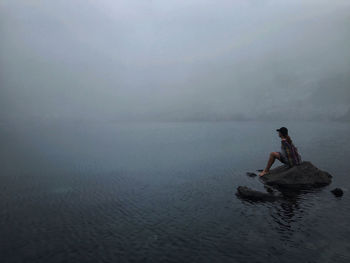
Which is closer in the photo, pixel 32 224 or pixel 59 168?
pixel 32 224

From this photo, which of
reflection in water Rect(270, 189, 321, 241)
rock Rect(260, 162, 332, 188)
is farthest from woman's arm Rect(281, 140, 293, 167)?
reflection in water Rect(270, 189, 321, 241)

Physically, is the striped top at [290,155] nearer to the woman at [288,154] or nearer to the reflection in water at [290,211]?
the woman at [288,154]

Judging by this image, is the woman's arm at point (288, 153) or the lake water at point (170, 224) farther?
the woman's arm at point (288, 153)

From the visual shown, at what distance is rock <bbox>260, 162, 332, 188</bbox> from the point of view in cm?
2372

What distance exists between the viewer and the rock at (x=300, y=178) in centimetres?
2372

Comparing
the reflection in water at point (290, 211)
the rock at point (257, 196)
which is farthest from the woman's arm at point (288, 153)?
the rock at point (257, 196)

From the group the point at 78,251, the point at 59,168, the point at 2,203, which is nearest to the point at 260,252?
the point at 78,251

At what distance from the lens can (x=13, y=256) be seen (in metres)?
13.2

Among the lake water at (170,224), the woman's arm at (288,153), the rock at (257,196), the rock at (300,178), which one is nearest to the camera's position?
the lake water at (170,224)

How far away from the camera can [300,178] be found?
2402 cm

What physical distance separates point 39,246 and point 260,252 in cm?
1248

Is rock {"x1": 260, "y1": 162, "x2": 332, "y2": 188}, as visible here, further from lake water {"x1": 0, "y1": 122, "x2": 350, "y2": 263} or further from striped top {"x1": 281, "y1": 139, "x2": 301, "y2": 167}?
lake water {"x1": 0, "y1": 122, "x2": 350, "y2": 263}

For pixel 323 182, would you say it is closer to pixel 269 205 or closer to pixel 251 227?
pixel 269 205

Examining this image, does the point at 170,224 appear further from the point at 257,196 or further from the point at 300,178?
the point at 300,178
